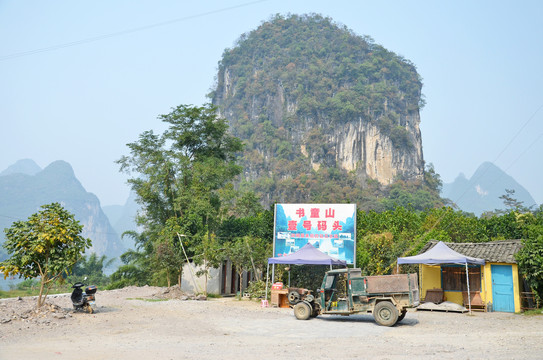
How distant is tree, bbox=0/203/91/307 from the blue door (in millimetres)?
14481

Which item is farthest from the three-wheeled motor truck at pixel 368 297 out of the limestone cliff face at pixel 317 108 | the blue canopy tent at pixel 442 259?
the limestone cliff face at pixel 317 108

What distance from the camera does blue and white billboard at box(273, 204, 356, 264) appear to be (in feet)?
71.1

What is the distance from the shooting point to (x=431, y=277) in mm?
19750

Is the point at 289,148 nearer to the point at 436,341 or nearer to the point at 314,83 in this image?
the point at 314,83

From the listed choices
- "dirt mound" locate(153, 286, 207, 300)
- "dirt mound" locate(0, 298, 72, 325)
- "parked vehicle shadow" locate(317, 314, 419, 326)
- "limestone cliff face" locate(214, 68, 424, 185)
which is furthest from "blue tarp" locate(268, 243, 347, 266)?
"limestone cliff face" locate(214, 68, 424, 185)

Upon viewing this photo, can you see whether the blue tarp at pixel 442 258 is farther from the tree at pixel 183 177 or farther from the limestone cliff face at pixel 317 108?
the limestone cliff face at pixel 317 108

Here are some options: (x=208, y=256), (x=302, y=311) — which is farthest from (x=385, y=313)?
(x=208, y=256)

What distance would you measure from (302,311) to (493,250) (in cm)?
850

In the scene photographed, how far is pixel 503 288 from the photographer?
17469mm

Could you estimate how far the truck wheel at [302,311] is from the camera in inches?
585

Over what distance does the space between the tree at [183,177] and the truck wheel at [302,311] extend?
10571 mm

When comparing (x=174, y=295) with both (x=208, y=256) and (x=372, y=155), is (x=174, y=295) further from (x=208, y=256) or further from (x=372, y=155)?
(x=372, y=155)

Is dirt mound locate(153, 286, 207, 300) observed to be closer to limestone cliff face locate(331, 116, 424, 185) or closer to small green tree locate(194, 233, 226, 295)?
small green tree locate(194, 233, 226, 295)

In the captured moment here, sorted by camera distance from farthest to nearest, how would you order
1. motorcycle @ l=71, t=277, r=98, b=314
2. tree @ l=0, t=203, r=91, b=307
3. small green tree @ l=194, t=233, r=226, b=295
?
1. small green tree @ l=194, t=233, r=226, b=295
2. motorcycle @ l=71, t=277, r=98, b=314
3. tree @ l=0, t=203, r=91, b=307
